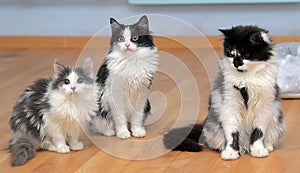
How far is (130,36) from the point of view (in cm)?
269

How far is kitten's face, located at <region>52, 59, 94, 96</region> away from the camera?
254cm

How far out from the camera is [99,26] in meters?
4.55

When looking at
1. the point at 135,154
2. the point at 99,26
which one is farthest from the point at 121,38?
the point at 99,26

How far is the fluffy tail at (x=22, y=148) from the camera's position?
2.49 metres

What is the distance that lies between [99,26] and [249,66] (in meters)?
2.27

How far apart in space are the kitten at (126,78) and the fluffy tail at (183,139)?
18cm

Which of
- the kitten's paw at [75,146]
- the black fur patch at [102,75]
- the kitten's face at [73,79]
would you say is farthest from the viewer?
the black fur patch at [102,75]

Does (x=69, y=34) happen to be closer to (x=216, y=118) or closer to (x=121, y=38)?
(x=121, y=38)

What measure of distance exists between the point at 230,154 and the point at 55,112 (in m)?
0.73

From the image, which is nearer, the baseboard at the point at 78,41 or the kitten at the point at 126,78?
the kitten at the point at 126,78

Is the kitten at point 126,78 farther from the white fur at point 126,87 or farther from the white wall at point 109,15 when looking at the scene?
the white wall at point 109,15

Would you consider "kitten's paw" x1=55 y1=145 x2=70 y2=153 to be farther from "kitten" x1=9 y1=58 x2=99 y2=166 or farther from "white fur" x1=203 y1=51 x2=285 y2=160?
"white fur" x1=203 y1=51 x2=285 y2=160

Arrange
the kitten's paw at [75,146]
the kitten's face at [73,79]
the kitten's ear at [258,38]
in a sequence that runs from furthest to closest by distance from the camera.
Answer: the kitten's paw at [75,146] → the kitten's face at [73,79] → the kitten's ear at [258,38]

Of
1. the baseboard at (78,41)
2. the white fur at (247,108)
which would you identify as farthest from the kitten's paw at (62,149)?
the baseboard at (78,41)
